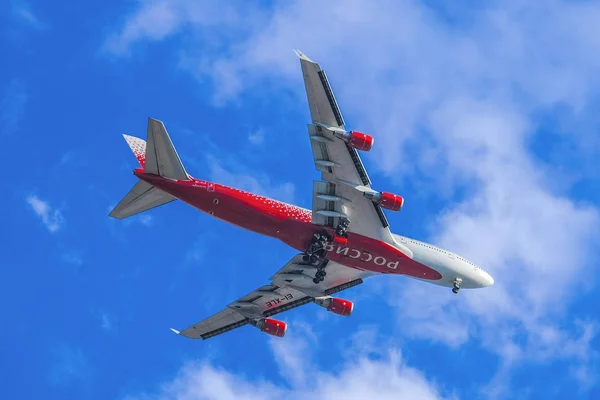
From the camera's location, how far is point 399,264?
74688mm

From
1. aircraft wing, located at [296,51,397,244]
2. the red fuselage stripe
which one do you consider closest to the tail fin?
the red fuselage stripe

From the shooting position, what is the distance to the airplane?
65.3 metres

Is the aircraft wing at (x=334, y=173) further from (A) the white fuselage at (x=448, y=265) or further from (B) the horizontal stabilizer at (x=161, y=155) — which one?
(B) the horizontal stabilizer at (x=161, y=155)

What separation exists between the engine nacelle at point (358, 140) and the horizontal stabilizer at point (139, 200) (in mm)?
13341

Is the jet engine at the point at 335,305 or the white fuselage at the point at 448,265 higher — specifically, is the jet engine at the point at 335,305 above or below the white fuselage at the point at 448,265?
below

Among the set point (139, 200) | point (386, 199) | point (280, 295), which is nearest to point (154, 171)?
point (139, 200)

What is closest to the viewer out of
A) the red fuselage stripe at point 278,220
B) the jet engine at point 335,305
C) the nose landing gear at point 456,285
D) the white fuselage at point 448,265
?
the red fuselage stripe at point 278,220

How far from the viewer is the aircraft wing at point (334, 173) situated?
6294 cm

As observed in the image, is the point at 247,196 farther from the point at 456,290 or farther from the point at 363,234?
the point at 456,290

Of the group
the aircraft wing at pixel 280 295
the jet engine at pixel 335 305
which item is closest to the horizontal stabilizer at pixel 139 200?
the aircraft wing at pixel 280 295

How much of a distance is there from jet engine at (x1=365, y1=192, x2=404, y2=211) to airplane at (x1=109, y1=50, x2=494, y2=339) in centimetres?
7

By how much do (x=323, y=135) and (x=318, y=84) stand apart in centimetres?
424

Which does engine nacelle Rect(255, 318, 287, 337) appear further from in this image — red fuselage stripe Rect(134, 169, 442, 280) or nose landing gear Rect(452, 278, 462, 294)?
nose landing gear Rect(452, 278, 462, 294)

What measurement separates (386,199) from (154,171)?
54.7 feet
